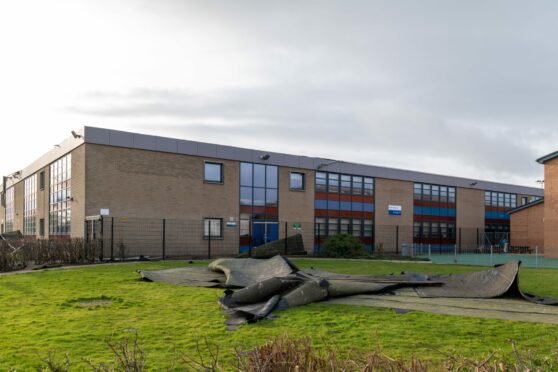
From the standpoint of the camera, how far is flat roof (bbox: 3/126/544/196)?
25406mm

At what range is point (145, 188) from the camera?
26312 millimetres

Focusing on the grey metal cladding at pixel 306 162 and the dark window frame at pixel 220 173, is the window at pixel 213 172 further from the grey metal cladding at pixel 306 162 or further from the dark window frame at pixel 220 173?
the grey metal cladding at pixel 306 162

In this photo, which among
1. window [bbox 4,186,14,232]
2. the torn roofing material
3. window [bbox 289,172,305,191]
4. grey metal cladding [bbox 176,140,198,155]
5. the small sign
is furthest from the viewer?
window [bbox 4,186,14,232]

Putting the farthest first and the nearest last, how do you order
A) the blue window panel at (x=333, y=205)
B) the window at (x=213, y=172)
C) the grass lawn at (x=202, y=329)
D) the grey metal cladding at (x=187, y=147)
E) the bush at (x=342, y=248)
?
the blue window panel at (x=333, y=205)
the window at (x=213, y=172)
the grey metal cladding at (x=187, y=147)
the bush at (x=342, y=248)
the grass lawn at (x=202, y=329)

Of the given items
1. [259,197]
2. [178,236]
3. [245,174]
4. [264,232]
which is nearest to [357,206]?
[264,232]

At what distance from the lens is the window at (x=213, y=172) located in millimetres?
28922

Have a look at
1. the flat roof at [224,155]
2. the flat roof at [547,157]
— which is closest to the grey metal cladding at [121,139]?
the flat roof at [224,155]

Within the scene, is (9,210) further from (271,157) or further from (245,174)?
(271,157)

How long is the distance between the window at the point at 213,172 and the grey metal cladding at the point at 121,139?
486 centimetres

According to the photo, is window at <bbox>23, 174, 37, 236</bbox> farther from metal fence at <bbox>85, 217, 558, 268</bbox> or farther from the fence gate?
metal fence at <bbox>85, 217, 558, 268</bbox>

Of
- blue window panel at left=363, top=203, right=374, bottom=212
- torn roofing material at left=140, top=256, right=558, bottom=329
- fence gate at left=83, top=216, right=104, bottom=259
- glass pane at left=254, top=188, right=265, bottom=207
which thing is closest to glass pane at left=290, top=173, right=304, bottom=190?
glass pane at left=254, top=188, right=265, bottom=207

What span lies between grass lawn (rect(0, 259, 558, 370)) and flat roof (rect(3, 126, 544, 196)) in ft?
53.0

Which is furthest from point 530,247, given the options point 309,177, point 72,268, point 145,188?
point 72,268

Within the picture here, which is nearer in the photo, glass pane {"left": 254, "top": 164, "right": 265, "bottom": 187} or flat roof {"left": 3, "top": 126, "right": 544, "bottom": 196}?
flat roof {"left": 3, "top": 126, "right": 544, "bottom": 196}
